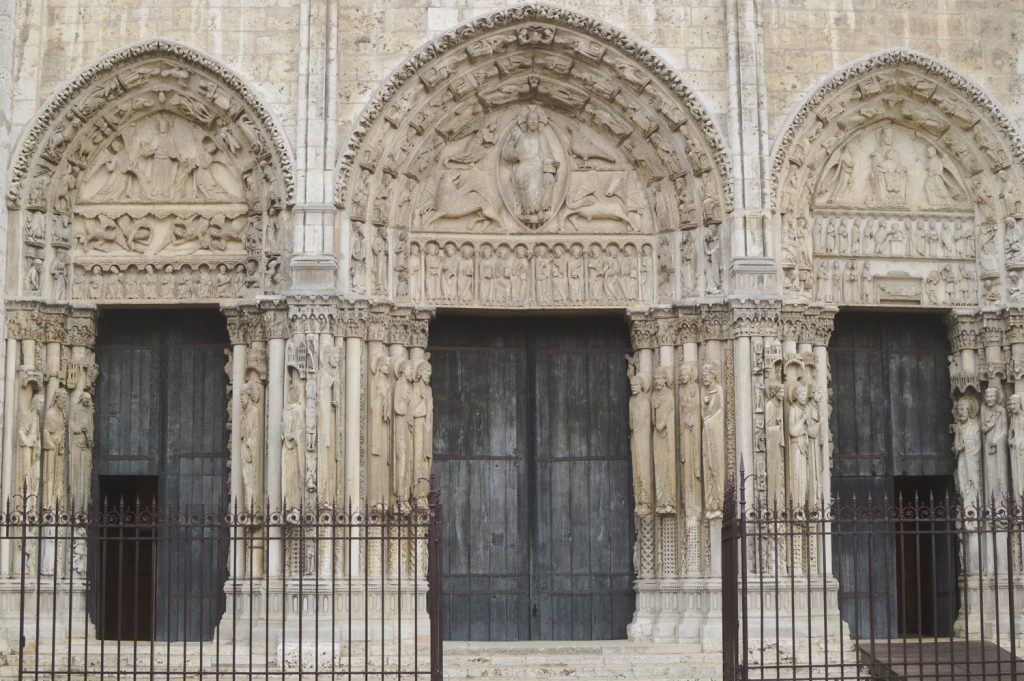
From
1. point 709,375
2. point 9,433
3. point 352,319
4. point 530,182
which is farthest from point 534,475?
point 9,433

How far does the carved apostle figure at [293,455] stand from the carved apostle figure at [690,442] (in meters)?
3.73

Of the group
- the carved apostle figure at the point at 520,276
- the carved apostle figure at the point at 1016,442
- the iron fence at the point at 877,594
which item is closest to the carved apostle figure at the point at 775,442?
the iron fence at the point at 877,594

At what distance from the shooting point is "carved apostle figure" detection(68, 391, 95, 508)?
1561cm

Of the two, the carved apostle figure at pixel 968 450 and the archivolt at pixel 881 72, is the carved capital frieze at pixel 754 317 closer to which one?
the archivolt at pixel 881 72

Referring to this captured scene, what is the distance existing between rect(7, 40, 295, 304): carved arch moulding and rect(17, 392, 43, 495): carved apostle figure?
1202 mm

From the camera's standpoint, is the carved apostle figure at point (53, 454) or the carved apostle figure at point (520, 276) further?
the carved apostle figure at point (520, 276)

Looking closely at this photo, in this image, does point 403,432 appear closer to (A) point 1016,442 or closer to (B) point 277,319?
(B) point 277,319

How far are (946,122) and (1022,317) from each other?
7.00 feet

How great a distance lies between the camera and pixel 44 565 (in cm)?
1530

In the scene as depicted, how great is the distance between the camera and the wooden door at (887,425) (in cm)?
1633

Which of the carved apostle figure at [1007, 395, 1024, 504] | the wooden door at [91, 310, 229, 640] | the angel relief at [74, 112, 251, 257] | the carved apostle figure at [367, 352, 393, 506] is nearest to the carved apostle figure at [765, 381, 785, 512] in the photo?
the carved apostle figure at [1007, 395, 1024, 504]

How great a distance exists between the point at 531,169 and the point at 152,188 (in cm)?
385

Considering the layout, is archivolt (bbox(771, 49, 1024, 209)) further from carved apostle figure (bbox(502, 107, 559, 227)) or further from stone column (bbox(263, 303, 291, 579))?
stone column (bbox(263, 303, 291, 579))

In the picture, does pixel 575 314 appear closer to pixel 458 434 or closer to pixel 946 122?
pixel 458 434
